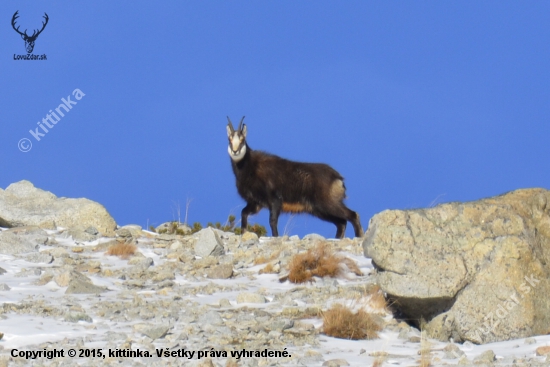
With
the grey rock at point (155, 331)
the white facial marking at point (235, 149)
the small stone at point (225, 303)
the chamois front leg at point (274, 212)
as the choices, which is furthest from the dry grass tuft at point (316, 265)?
the white facial marking at point (235, 149)

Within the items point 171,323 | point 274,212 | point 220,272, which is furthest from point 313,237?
point 171,323

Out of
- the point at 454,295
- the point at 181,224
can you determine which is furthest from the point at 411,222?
the point at 181,224

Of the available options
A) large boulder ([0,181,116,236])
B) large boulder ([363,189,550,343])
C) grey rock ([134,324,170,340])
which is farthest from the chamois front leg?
grey rock ([134,324,170,340])

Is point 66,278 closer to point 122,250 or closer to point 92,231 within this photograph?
point 122,250

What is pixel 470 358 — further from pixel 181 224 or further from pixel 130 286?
pixel 181 224

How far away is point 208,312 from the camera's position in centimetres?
786

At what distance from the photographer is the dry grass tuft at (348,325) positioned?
24.7 ft

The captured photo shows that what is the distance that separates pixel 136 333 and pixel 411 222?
9.42 feet

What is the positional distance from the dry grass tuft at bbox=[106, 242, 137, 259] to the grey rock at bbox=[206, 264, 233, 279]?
1.81 metres

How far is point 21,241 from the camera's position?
12.0 meters

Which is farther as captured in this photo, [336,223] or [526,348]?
[336,223]

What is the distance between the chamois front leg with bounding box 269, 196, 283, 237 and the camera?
16.2 meters

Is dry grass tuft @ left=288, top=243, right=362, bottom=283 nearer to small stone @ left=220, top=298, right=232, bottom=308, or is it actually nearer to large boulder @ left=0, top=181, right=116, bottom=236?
small stone @ left=220, top=298, right=232, bottom=308

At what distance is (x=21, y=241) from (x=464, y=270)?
7.22m
